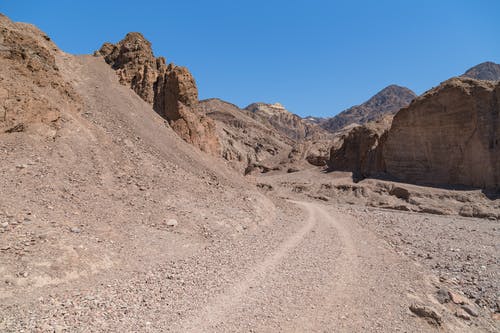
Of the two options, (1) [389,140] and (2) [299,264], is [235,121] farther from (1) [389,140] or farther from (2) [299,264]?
(2) [299,264]

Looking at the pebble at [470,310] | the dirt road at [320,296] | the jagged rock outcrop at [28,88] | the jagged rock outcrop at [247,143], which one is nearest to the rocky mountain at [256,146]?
the jagged rock outcrop at [247,143]

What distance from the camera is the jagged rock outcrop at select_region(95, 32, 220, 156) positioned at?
935 inches

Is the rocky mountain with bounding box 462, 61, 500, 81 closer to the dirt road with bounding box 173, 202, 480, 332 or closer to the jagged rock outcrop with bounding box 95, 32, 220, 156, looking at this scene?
the jagged rock outcrop with bounding box 95, 32, 220, 156

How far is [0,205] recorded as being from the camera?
8656mm

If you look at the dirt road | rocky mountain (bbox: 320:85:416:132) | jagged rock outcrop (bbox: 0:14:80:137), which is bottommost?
the dirt road

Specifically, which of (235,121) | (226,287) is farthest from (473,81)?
(235,121)

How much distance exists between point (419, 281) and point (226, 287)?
6.05 m

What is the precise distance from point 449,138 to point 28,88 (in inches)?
1439

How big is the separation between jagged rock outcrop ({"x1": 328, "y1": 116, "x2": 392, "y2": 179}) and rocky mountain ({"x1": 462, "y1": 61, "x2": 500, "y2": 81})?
140 metres

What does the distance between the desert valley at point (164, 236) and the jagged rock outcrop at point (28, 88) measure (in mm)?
61

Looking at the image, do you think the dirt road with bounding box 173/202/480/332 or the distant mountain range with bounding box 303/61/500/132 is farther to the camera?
the distant mountain range with bounding box 303/61/500/132

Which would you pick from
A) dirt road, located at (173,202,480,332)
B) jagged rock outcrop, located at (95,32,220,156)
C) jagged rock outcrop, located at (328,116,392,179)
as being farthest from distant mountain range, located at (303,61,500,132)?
dirt road, located at (173,202,480,332)

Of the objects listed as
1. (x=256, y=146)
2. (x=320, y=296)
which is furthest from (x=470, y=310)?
(x=256, y=146)

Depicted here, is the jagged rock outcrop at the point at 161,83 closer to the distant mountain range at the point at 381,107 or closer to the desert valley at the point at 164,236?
the desert valley at the point at 164,236
